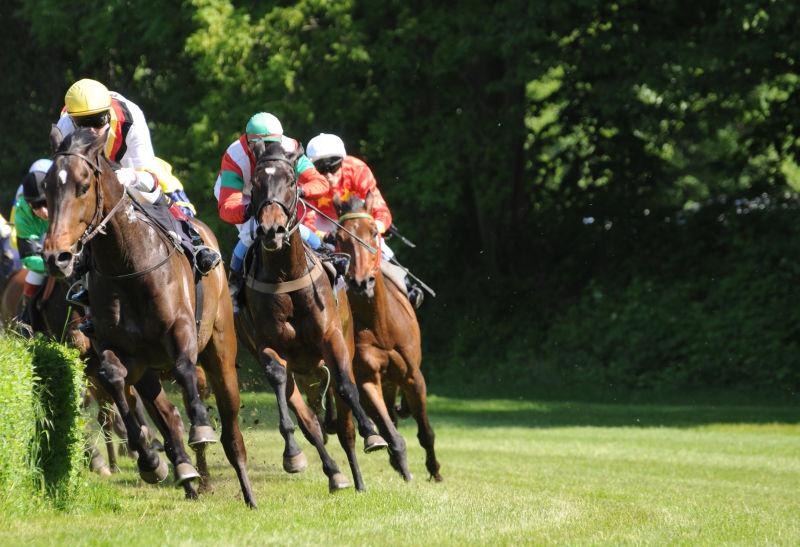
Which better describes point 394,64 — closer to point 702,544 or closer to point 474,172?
point 474,172

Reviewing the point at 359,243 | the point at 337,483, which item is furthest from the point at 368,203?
the point at 337,483

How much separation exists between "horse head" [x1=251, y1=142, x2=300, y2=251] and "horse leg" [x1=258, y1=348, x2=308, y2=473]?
1.21 metres

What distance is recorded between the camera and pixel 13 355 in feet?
29.6

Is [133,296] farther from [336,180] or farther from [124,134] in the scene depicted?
[336,180]

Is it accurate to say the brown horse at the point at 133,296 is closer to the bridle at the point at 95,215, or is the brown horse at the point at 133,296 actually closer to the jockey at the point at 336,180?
the bridle at the point at 95,215

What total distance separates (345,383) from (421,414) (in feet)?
7.01

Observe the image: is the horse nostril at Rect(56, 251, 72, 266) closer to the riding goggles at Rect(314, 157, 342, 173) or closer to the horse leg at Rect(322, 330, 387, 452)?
the horse leg at Rect(322, 330, 387, 452)

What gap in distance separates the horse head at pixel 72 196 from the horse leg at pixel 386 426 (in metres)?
4.04

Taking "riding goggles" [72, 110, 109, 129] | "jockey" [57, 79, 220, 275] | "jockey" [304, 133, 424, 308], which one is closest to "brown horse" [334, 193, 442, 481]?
"jockey" [304, 133, 424, 308]

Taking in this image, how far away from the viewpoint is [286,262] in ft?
36.8

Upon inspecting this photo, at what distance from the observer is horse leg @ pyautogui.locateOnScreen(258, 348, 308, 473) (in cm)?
1130

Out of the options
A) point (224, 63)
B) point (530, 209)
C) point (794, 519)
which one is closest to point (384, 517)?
point (794, 519)

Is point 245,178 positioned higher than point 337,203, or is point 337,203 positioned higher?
point 245,178

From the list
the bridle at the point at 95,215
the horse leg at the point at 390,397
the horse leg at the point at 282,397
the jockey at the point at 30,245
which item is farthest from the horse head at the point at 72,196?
the horse leg at the point at 390,397
